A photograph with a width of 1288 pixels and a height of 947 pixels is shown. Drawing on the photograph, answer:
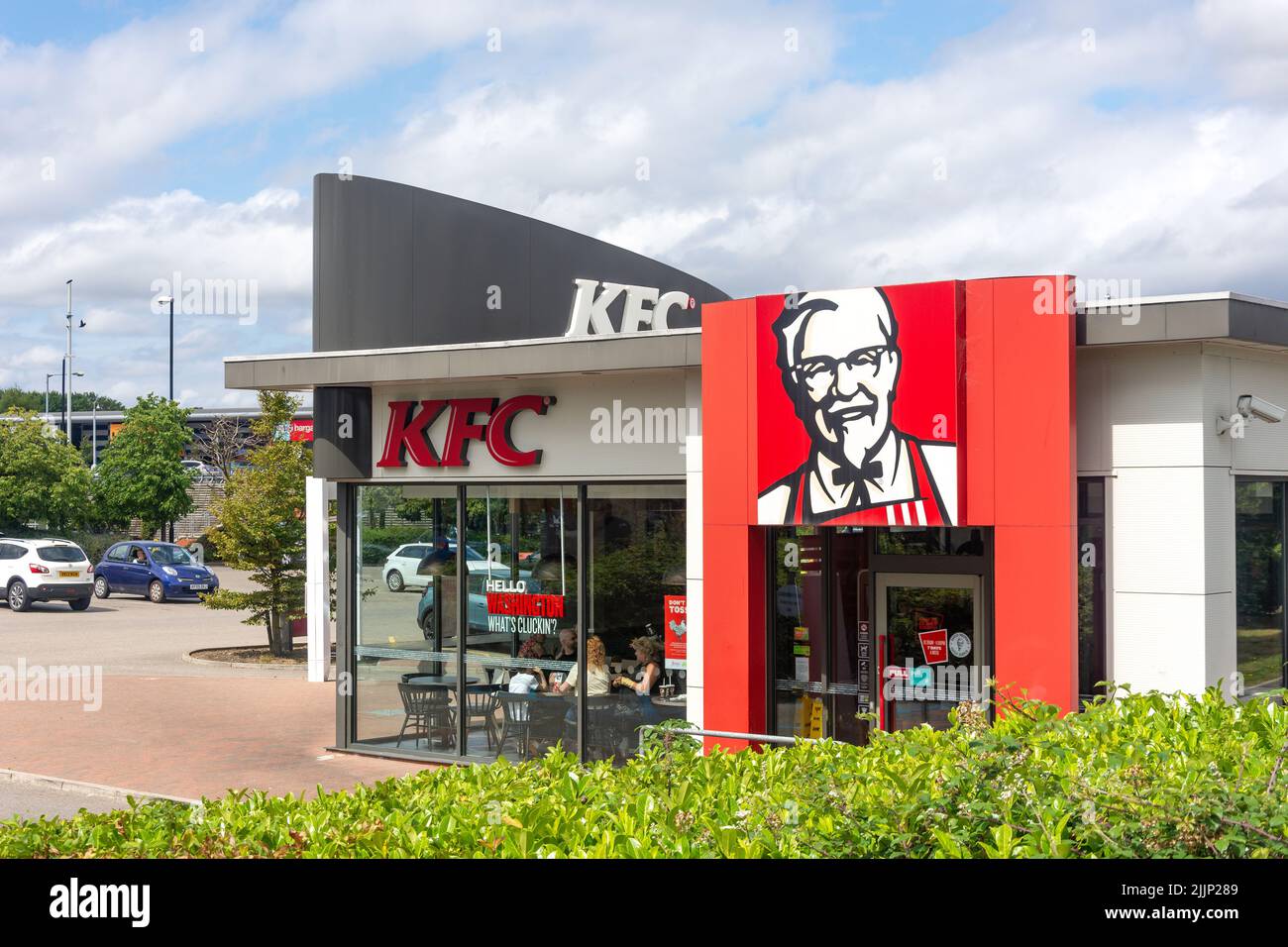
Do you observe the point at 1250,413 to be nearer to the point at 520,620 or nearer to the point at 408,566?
the point at 520,620

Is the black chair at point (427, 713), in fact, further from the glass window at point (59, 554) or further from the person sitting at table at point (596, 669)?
the glass window at point (59, 554)

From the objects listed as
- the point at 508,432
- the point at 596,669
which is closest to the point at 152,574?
the point at 508,432

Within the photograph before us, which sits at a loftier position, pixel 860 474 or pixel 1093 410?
pixel 1093 410

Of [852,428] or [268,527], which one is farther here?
[268,527]

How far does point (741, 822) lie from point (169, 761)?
37.5 feet

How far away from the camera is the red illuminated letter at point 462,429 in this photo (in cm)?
1340

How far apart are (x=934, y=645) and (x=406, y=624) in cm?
604

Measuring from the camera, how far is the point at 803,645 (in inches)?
471

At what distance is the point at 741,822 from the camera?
14.7 feet

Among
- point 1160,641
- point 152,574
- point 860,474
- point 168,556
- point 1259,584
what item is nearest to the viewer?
point 1160,641

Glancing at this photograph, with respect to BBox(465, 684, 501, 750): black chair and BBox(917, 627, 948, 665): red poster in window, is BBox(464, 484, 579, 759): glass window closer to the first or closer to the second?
BBox(465, 684, 501, 750): black chair

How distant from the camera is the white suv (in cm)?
3134
